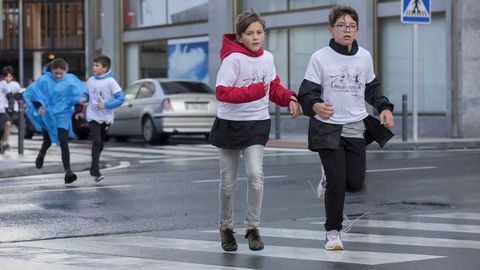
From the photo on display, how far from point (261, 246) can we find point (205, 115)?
54.1 feet

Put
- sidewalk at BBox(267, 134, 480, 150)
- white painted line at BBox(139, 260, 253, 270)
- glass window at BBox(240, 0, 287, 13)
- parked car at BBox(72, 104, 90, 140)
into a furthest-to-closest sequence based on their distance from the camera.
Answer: glass window at BBox(240, 0, 287, 13) → parked car at BBox(72, 104, 90, 140) → sidewalk at BBox(267, 134, 480, 150) → white painted line at BBox(139, 260, 253, 270)

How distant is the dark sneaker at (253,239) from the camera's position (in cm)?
799

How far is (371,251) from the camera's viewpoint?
7.85 m

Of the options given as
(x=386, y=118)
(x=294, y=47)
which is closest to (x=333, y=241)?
(x=386, y=118)

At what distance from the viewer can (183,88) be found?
25219mm

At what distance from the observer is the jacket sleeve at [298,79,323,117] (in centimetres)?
780

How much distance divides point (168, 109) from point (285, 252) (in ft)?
54.8

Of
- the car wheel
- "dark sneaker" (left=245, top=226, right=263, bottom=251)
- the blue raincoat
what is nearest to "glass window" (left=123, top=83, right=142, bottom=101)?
the car wheel

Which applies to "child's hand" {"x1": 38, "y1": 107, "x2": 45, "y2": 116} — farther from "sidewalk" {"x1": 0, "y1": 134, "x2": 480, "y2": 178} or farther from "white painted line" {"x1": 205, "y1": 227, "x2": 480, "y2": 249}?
"white painted line" {"x1": 205, "y1": 227, "x2": 480, "y2": 249}

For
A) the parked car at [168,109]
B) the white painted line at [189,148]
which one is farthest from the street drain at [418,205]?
the parked car at [168,109]

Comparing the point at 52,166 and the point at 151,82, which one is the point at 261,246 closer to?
the point at 52,166

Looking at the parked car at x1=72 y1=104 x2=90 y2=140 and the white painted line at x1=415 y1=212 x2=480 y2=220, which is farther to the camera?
the parked car at x1=72 y1=104 x2=90 y2=140

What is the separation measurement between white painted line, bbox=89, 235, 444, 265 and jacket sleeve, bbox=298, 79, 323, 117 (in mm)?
993

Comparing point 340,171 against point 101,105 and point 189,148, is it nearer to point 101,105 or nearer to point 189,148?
point 101,105
